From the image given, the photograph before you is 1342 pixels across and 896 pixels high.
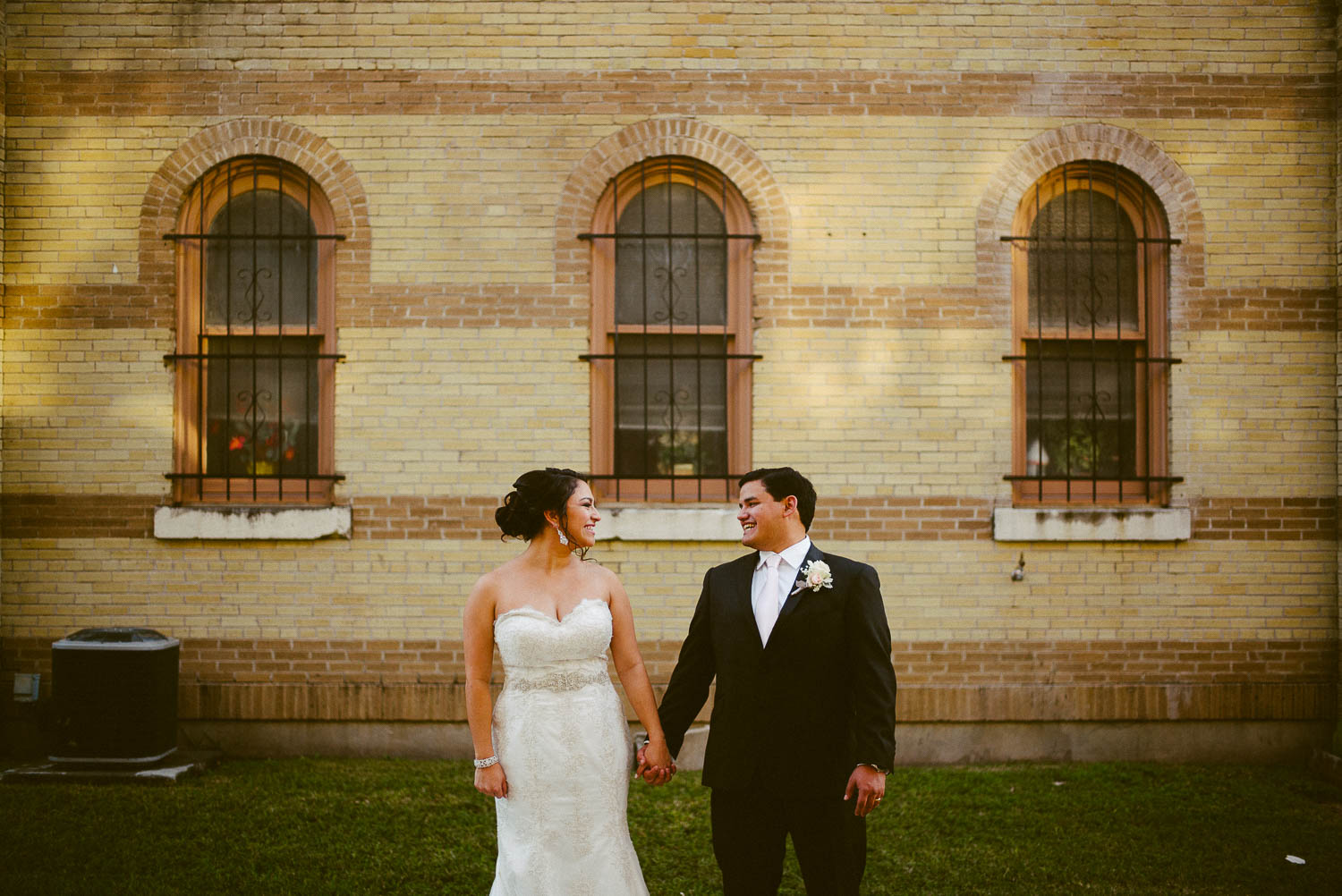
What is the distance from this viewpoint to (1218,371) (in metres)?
6.78

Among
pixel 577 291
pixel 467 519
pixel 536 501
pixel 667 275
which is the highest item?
pixel 667 275

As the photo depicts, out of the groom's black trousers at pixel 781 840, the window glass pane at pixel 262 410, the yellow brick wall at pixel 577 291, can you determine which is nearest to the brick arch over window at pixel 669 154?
the yellow brick wall at pixel 577 291

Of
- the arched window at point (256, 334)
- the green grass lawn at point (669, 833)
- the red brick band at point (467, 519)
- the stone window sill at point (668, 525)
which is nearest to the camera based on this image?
the green grass lawn at point (669, 833)

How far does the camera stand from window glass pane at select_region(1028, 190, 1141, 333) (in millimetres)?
7000

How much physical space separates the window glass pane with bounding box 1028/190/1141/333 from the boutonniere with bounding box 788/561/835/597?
14.0ft

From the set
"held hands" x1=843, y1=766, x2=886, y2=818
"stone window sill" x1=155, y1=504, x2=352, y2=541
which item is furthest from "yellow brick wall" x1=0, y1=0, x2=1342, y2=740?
"held hands" x1=843, y1=766, x2=886, y2=818

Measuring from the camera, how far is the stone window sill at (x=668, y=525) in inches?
259

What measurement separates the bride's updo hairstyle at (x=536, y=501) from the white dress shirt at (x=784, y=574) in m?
0.77

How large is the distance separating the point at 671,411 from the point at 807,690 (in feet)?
12.0

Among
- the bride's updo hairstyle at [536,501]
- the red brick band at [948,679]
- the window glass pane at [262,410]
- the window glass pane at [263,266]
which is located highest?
the window glass pane at [263,266]

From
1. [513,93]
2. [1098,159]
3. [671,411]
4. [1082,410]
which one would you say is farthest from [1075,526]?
[513,93]

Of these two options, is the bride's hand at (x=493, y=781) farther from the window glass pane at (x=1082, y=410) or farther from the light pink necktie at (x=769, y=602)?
the window glass pane at (x=1082, y=410)

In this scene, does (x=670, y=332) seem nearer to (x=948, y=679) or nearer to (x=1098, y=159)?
(x=948, y=679)

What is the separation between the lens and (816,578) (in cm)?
352
